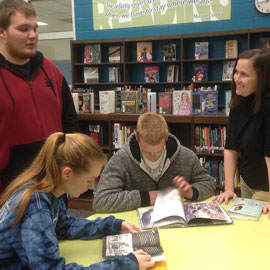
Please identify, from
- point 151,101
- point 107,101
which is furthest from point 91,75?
point 151,101

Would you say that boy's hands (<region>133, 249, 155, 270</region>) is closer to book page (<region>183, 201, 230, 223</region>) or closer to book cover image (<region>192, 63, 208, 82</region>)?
book page (<region>183, 201, 230, 223</region>)

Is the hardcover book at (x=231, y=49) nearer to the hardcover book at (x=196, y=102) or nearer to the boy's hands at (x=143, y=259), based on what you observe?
the hardcover book at (x=196, y=102)

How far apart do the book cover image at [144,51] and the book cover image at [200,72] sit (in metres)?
0.77

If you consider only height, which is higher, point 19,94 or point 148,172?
point 19,94

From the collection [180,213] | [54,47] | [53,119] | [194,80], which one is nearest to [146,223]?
[180,213]

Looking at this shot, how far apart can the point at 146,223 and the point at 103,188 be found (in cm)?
32

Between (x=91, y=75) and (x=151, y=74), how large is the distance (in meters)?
1.04

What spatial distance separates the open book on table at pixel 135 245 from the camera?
1.14m

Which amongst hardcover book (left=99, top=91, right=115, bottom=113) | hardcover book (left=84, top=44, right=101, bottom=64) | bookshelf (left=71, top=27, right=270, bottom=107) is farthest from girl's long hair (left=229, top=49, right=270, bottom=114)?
hardcover book (left=84, top=44, right=101, bottom=64)

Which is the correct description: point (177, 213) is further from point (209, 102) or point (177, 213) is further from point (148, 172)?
point (209, 102)

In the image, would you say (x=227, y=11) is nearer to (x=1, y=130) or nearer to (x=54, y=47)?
(x=54, y=47)

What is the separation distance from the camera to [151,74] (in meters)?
5.37

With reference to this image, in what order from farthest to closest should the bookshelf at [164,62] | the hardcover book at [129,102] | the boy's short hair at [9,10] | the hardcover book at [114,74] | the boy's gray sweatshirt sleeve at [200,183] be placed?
the hardcover book at [114,74] < the bookshelf at [164,62] < the hardcover book at [129,102] < the boy's gray sweatshirt sleeve at [200,183] < the boy's short hair at [9,10]

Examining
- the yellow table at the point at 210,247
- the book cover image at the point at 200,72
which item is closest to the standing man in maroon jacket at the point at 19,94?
the yellow table at the point at 210,247
